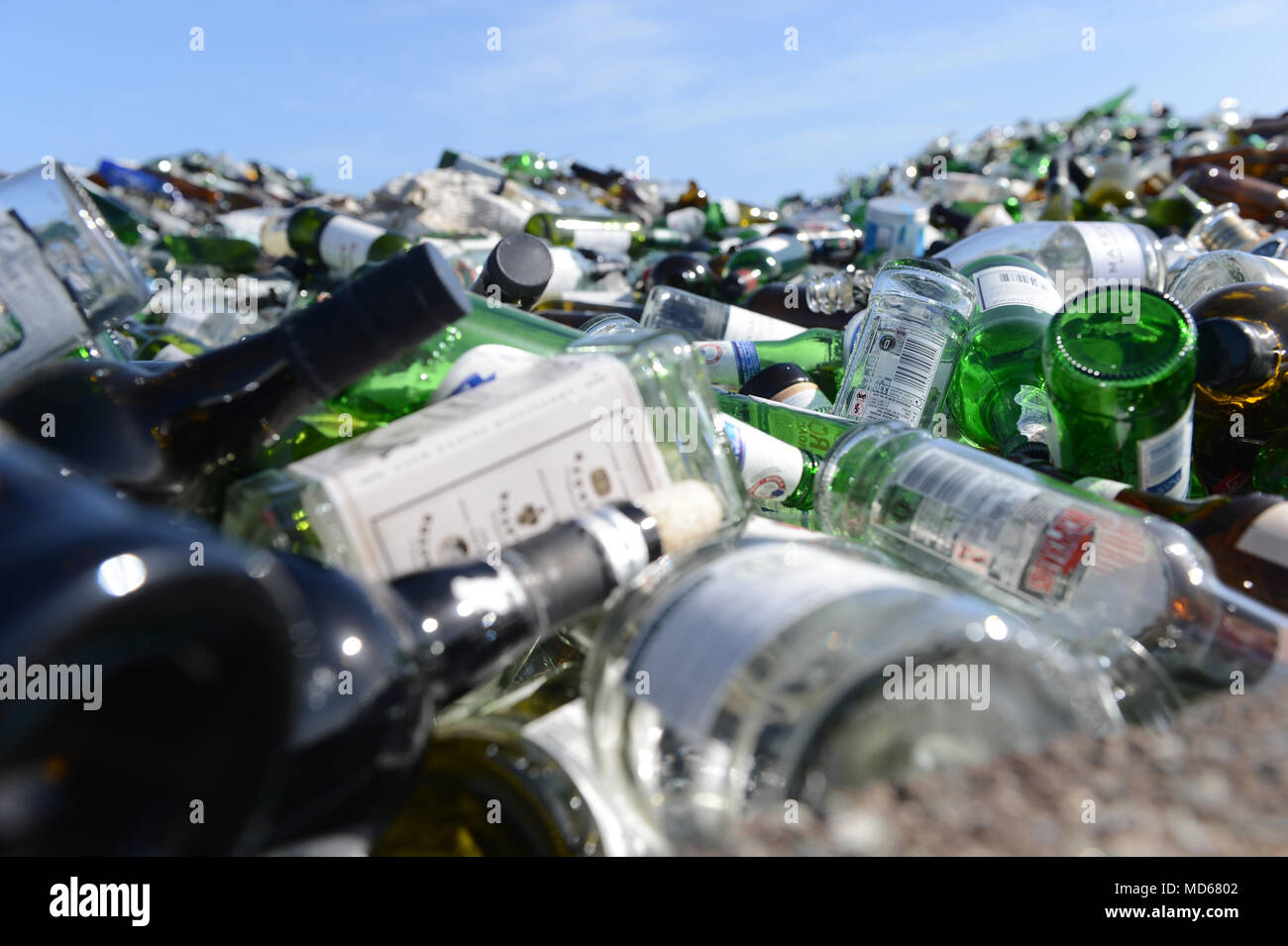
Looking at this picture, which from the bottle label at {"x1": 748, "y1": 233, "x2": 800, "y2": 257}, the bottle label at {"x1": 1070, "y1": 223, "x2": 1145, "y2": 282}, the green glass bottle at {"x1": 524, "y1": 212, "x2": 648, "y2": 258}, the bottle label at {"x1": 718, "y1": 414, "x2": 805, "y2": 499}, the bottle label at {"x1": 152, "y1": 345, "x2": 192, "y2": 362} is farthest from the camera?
the green glass bottle at {"x1": 524, "y1": 212, "x2": 648, "y2": 258}

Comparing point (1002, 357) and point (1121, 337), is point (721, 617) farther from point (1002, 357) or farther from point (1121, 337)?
point (1002, 357)

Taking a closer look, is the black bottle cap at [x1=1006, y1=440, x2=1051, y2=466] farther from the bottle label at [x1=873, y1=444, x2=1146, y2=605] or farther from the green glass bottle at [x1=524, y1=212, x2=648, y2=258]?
the green glass bottle at [x1=524, y1=212, x2=648, y2=258]

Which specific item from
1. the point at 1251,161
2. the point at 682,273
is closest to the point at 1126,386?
the point at 682,273

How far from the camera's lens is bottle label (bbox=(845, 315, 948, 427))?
1.41m

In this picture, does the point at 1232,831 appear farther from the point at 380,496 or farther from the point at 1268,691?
the point at 380,496

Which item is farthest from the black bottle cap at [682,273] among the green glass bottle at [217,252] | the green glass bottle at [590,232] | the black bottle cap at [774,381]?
the green glass bottle at [217,252]

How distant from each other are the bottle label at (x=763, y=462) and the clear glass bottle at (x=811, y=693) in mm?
531

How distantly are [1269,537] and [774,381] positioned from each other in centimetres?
72

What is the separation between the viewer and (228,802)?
1.77 ft

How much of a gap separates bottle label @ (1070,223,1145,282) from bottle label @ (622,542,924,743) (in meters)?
1.43

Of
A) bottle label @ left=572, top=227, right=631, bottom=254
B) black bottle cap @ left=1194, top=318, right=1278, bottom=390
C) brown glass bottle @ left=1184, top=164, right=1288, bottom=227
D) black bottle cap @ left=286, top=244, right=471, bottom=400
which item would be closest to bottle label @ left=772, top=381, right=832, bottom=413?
black bottle cap @ left=1194, top=318, right=1278, bottom=390

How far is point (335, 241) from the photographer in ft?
9.45

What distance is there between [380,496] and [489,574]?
0.46 ft
